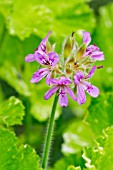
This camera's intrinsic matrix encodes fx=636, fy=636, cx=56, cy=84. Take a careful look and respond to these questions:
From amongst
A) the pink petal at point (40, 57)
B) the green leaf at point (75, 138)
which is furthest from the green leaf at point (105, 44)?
the pink petal at point (40, 57)

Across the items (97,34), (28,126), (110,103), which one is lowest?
(28,126)

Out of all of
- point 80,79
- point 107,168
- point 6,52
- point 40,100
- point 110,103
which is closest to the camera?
point 80,79

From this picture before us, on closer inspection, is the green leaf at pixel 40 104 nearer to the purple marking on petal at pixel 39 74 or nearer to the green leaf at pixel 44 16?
the green leaf at pixel 44 16

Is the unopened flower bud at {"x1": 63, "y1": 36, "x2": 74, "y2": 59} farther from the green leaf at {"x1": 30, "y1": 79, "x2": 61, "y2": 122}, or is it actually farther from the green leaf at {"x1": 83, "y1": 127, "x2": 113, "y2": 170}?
the green leaf at {"x1": 30, "y1": 79, "x2": 61, "y2": 122}

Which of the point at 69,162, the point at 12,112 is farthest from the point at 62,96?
the point at 69,162

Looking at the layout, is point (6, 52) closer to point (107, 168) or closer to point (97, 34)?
point (97, 34)

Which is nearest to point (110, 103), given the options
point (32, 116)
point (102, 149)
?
point (102, 149)

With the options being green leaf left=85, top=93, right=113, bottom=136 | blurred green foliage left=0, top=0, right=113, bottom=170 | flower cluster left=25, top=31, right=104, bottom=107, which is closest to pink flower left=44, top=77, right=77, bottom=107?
flower cluster left=25, top=31, right=104, bottom=107

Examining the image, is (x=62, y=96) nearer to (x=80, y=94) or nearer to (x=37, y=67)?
(x=80, y=94)

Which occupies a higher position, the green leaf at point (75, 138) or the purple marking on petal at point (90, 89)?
the purple marking on petal at point (90, 89)
